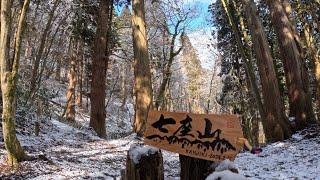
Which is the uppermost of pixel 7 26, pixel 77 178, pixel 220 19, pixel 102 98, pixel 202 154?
pixel 220 19

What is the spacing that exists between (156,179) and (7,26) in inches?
148

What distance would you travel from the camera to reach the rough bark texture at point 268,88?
8945mm

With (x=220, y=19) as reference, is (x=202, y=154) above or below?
below

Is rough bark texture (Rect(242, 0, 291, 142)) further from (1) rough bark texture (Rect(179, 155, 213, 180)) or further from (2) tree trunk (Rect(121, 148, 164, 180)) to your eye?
(2) tree trunk (Rect(121, 148, 164, 180))

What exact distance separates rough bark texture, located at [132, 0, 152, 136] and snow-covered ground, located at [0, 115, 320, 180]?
76cm

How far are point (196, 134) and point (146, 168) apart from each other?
2.14 feet

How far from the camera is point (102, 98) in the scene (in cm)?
1242

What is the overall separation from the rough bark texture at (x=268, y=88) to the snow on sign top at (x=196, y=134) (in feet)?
20.1

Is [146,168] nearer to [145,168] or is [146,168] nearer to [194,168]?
[145,168]

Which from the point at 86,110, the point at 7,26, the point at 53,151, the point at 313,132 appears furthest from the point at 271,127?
the point at 86,110

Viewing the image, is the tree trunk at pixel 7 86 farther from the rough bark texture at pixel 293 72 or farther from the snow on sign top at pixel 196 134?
the rough bark texture at pixel 293 72

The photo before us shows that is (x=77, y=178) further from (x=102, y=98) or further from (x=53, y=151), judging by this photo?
(x=102, y=98)

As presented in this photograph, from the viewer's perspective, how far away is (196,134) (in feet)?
11.4

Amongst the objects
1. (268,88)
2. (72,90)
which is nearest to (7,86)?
(268,88)
